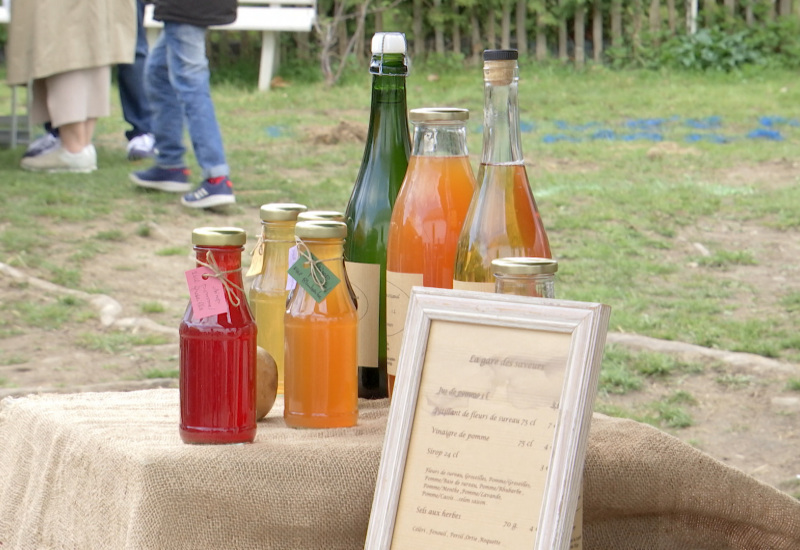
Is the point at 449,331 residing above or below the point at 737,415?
above

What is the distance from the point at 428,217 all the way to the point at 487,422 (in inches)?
12.9

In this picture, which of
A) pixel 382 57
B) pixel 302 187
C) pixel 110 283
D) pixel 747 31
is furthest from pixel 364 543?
pixel 747 31

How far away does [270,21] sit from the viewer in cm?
936

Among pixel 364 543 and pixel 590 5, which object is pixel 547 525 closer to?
pixel 364 543

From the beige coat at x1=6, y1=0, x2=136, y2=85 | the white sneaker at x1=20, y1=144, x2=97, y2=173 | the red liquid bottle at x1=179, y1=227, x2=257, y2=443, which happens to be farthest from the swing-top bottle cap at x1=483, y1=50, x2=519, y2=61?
the white sneaker at x1=20, y1=144, x2=97, y2=173

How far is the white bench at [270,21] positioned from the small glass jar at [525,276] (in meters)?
8.51

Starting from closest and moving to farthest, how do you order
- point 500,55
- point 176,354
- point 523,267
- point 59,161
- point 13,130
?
point 523,267
point 500,55
point 176,354
point 59,161
point 13,130

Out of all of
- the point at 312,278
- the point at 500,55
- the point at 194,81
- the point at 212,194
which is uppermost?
the point at 500,55

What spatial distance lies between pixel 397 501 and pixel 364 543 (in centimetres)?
12

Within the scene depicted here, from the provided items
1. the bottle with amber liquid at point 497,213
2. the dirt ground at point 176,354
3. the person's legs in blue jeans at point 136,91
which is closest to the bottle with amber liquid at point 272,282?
the bottle with amber liquid at point 497,213

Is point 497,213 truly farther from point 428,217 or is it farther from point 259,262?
point 259,262

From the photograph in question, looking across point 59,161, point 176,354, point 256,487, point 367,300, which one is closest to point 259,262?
point 367,300

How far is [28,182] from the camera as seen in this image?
543cm

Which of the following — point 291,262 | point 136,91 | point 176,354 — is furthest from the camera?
point 136,91
